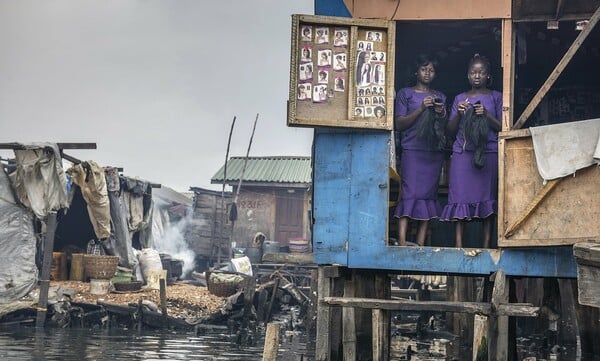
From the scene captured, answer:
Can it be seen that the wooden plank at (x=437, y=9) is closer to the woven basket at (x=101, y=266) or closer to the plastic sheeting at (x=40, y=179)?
→ the plastic sheeting at (x=40, y=179)

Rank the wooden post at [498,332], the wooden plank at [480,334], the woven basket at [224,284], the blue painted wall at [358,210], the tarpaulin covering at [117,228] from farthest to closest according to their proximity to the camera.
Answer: the woven basket at [224,284], the tarpaulin covering at [117,228], the blue painted wall at [358,210], the wooden post at [498,332], the wooden plank at [480,334]

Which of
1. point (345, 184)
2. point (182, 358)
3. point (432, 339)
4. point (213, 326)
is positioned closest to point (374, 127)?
point (345, 184)

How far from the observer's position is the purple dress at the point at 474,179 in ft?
31.5

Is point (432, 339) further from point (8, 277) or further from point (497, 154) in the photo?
point (8, 277)

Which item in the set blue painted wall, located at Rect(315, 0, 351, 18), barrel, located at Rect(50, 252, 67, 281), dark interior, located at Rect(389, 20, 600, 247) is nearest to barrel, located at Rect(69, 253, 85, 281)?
barrel, located at Rect(50, 252, 67, 281)

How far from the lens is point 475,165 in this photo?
31.5 feet

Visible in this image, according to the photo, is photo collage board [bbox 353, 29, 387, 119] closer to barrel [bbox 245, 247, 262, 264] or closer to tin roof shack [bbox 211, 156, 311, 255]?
barrel [bbox 245, 247, 262, 264]

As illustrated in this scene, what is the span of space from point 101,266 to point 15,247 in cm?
189

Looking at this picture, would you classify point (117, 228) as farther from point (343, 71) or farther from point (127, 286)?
point (343, 71)

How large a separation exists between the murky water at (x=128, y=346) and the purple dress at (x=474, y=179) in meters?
2.94

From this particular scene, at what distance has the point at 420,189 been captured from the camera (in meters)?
10.0

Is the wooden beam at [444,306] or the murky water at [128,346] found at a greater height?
the wooden beam at [444,306]

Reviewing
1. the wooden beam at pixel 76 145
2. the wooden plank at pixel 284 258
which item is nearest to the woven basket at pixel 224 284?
the wooden beam at pixel 76 145

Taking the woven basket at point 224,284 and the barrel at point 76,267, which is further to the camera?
the woven basket at point 224,284
